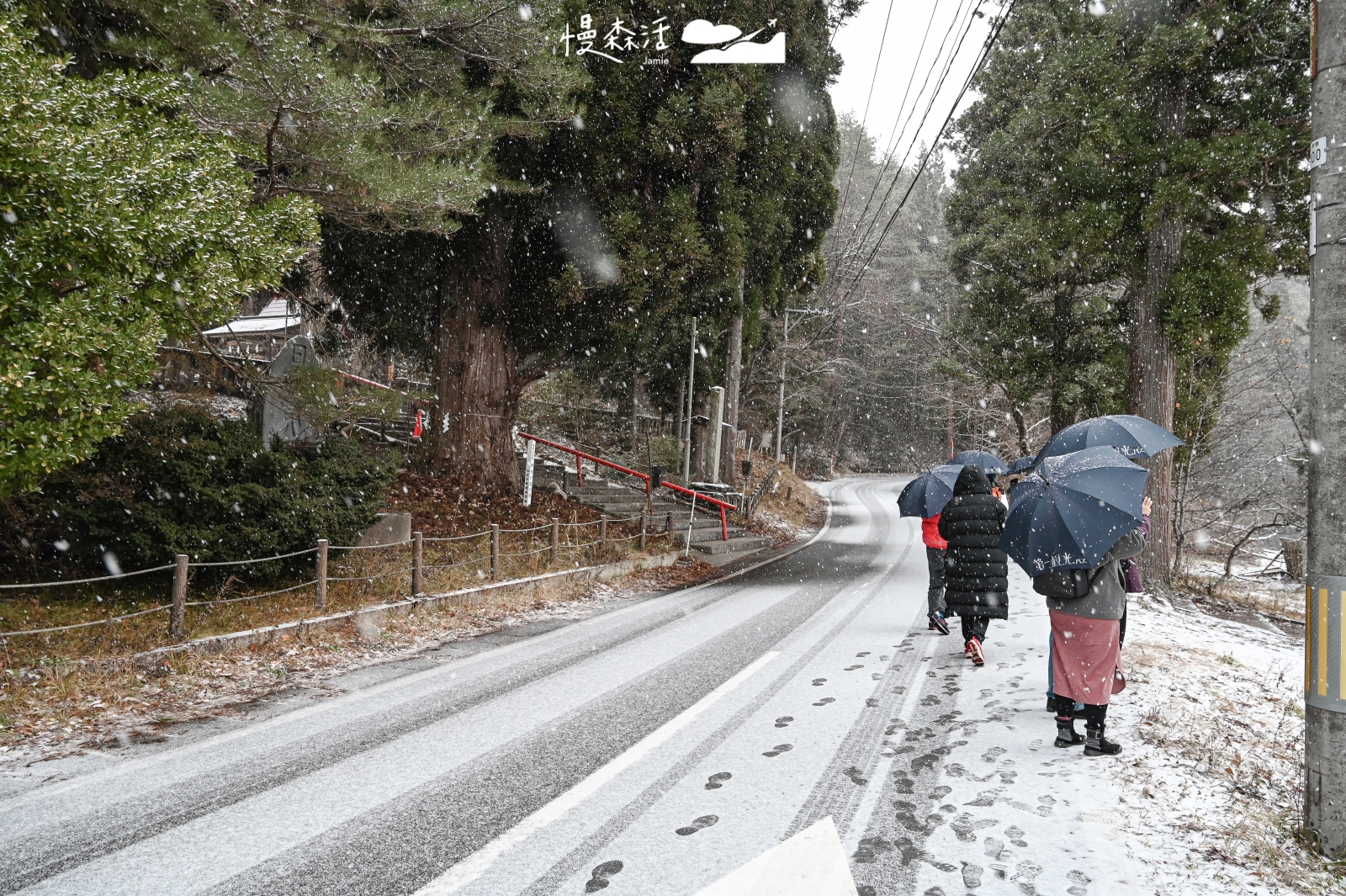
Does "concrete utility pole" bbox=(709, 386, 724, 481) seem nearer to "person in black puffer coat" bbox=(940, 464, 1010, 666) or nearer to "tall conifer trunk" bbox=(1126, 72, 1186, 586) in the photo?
"tall conifer trunk" bbox=(1126, 72, 1186, 586)

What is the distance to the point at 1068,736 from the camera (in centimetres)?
450

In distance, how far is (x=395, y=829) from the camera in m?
3.46

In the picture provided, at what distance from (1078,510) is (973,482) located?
2522 millimetres

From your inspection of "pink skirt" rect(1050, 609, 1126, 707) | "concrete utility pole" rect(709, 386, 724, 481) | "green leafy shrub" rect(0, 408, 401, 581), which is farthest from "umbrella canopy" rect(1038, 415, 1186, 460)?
"concrete utility pole" rect(709, 386, 724, 481)

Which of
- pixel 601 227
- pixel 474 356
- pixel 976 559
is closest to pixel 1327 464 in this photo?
pixel 976 559

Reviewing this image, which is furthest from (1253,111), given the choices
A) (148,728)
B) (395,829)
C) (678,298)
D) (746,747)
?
(148,728)

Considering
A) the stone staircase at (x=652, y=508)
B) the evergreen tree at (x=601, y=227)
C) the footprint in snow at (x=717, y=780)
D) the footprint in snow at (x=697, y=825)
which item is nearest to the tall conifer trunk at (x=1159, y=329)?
the evergreen tree at (x=601, y=227)

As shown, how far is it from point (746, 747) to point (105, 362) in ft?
15.2

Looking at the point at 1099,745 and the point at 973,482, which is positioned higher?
the point at 973,482

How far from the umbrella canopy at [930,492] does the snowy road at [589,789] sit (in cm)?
179

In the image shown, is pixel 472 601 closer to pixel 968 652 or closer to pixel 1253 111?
pixel 968 652

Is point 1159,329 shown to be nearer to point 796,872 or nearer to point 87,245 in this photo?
point 796,872

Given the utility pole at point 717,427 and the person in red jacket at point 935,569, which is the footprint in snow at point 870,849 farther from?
the utility pole at point 717,427

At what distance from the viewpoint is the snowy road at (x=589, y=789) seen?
10.2 ft
